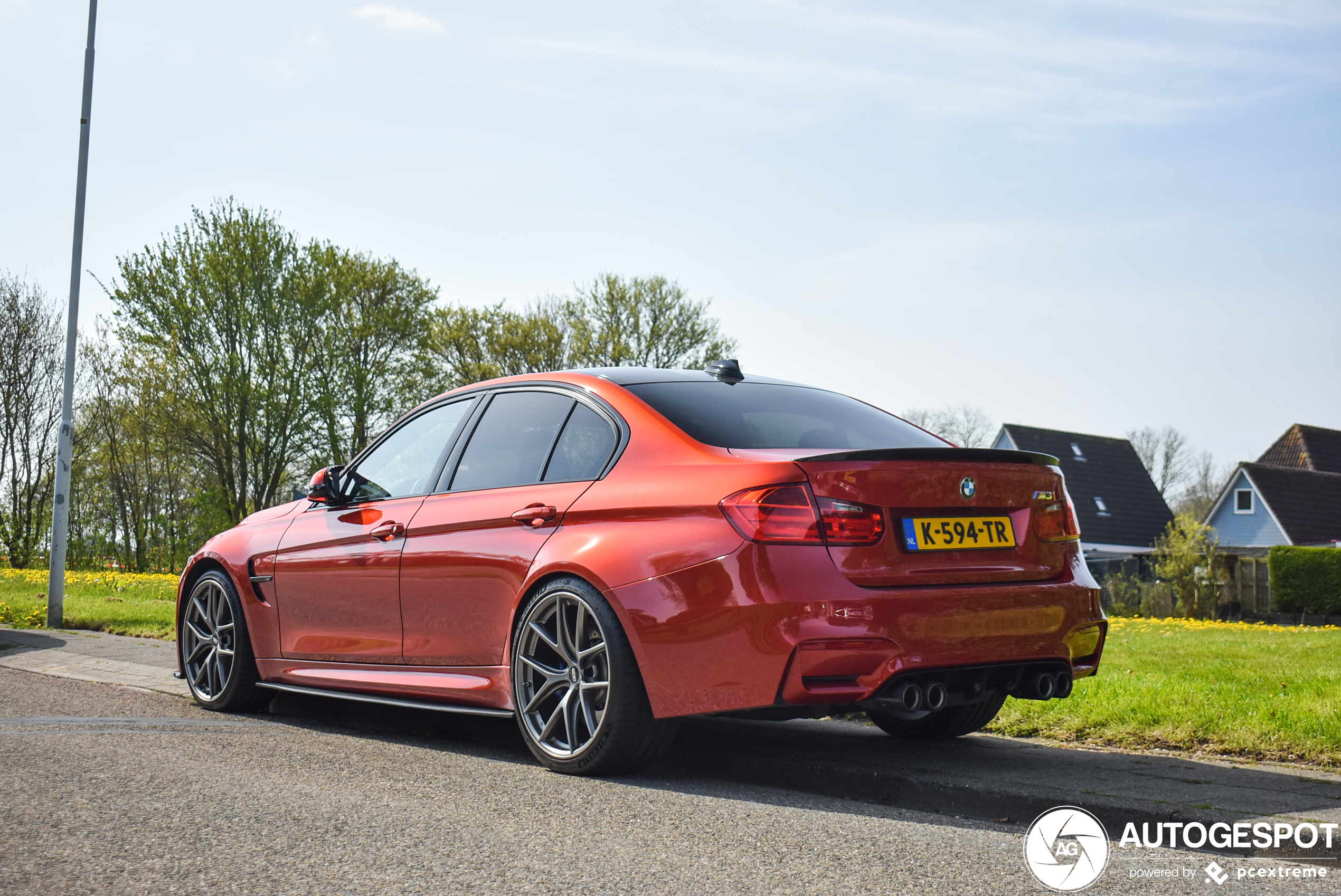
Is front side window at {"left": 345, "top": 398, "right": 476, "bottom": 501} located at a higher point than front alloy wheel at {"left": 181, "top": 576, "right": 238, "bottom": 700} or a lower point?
higher

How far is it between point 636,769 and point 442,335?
39383 mm

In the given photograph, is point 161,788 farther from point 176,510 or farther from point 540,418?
point 176,510

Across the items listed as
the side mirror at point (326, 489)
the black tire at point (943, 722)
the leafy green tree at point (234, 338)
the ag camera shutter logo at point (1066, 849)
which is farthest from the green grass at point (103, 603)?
the leafy green tree at point (234, 338)

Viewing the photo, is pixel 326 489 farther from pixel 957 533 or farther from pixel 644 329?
pixel 644 329

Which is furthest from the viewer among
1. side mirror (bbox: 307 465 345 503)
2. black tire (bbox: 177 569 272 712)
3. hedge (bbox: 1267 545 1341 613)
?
hedge (bbox: 1267 545 1341 613)

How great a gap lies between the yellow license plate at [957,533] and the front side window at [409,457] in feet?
8.05

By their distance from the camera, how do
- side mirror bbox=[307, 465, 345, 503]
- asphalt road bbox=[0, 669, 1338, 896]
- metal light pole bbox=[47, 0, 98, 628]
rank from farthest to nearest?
1. metal light pole bbox=[47, 0, 98, 628]
2. side mirror bbox=[307, 465, 345, 503]
3. asphalt road bbox=[0, 669, 1338, 896]

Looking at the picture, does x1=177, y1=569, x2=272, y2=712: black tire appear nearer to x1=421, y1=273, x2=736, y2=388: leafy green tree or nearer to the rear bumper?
the rear bumper

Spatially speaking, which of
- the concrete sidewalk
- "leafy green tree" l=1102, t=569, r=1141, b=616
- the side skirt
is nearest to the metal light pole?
the concrete sidewalk

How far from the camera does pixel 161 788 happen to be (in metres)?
4.06

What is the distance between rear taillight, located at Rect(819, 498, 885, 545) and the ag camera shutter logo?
3.40 feet

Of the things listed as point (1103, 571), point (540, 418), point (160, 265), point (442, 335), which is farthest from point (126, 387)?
point (540, 418)

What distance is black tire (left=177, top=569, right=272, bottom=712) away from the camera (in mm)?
6363

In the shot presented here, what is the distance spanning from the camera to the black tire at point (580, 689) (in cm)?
426
